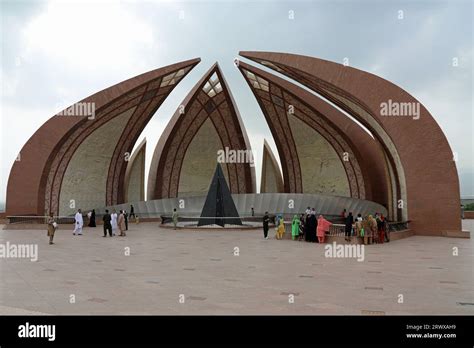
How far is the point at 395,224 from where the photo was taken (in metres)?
9.59

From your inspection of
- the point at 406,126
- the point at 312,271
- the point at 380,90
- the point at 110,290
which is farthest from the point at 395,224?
the point at 110,290

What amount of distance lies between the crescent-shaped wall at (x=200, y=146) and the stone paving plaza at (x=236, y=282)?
1103 cm

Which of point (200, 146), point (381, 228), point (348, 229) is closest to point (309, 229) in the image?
point (348, 229)

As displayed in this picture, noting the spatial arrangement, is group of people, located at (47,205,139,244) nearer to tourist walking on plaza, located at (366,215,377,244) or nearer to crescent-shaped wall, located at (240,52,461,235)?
tourist walking on plaza, located at (366,215,377,244)

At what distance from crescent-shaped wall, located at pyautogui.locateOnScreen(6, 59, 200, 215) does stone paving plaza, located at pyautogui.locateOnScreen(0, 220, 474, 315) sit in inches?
284

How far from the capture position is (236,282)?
14.9 ft

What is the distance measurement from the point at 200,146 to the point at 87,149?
18.3 ft

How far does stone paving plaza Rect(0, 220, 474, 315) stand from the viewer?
3489mm

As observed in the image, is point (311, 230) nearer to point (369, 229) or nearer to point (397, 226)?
point (369, 229)

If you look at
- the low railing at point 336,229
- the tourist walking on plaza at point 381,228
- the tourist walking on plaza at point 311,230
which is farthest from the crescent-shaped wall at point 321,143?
the tourist walking on plaza at point 311,230

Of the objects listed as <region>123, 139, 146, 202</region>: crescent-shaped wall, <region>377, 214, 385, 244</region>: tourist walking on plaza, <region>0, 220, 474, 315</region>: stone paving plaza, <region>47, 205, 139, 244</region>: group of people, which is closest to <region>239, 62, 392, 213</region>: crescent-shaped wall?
<region>377, 214, 385, 244</region>: tourist walking on plaza

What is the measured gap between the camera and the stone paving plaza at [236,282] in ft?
11.4
